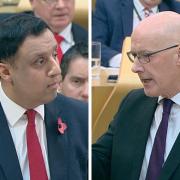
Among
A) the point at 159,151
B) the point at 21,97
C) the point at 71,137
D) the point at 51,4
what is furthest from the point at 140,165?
the point at 51,4

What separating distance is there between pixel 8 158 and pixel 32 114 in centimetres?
8

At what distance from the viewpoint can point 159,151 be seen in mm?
949

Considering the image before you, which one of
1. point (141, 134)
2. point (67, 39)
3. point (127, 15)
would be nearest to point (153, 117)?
point (141, 134)

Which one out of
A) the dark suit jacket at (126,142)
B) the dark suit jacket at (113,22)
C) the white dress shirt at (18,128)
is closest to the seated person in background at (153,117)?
the dark suit jacket at (126,142)

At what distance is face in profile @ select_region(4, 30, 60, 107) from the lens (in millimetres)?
816

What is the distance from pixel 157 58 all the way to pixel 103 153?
0.75ft

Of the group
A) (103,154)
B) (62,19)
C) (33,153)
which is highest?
(62,19)

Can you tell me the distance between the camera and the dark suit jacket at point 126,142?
3.28ft

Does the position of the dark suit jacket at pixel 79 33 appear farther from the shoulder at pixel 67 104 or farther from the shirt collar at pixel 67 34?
the shoulder at pixel 67 104

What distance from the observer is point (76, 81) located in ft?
3.64

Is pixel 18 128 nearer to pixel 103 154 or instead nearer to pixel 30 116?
pixel 30 116

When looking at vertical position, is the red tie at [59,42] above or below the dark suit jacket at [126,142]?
above

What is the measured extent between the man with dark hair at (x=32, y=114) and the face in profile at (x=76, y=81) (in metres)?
0.13

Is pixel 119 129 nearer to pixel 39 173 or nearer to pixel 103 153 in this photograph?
pixel 103 153
